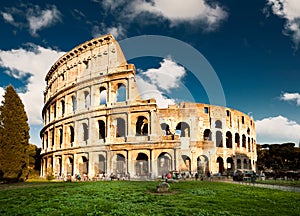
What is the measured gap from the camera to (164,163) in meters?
32.0

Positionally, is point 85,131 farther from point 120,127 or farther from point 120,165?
point 120,165

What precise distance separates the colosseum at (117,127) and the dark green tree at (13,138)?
736 cm

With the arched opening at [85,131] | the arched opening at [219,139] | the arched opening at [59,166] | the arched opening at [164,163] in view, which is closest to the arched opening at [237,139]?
the arched opening at [219,139]

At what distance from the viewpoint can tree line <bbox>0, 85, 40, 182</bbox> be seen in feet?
83.0

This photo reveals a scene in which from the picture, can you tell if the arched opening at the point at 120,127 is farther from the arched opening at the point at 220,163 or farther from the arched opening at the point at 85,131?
the arched opening at the point at 220,163

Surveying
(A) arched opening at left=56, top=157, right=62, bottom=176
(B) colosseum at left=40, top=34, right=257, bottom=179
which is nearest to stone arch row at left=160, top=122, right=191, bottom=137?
(B) colosseum at left=40, top=34, right=257, bottom=179

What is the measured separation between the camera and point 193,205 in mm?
10734

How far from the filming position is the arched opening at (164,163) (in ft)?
101

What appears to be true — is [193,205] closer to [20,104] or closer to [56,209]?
[56,209]

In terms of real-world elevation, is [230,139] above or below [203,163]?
above

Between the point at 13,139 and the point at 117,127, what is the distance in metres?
12.9

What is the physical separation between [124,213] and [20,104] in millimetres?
22537

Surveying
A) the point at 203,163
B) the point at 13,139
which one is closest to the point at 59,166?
the point at 13,139

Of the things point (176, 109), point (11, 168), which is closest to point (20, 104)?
point (11, 168)
